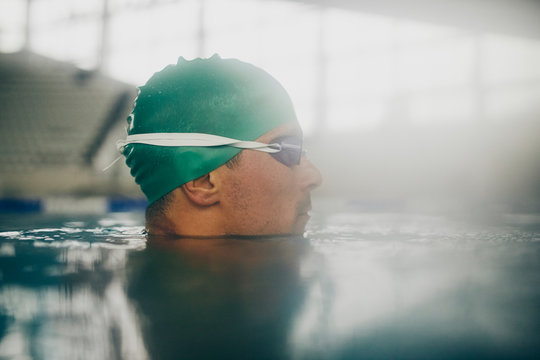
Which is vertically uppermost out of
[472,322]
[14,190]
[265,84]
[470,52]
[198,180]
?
[470,52]

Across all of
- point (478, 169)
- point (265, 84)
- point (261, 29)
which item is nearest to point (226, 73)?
point (265, 84)

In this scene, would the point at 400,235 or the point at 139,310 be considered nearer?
the point at 139,310

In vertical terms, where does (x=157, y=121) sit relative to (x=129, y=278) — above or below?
above

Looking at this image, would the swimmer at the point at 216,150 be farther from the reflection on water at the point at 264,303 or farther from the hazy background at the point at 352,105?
the hazy background at the point at 352,105

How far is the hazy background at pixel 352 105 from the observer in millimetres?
8984

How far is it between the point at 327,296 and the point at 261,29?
12.1 m

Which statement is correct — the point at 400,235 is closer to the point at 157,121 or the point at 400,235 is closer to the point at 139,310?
the point at 157,121

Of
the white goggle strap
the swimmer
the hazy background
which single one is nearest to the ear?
the swimmer

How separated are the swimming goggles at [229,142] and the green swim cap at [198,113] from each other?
2cm

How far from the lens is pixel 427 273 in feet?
3.63

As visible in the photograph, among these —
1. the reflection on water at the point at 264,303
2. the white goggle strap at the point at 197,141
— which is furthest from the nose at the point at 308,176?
the reflection on water at the point at 264,303

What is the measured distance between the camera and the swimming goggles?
5.38ft

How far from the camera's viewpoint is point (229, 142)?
1.64 metres

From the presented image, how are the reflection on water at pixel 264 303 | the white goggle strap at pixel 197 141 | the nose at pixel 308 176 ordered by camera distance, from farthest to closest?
the nose at pixel 308 176 < the white goggle strap at pixel 197 141 < the reflection on water at pixel 264 303
